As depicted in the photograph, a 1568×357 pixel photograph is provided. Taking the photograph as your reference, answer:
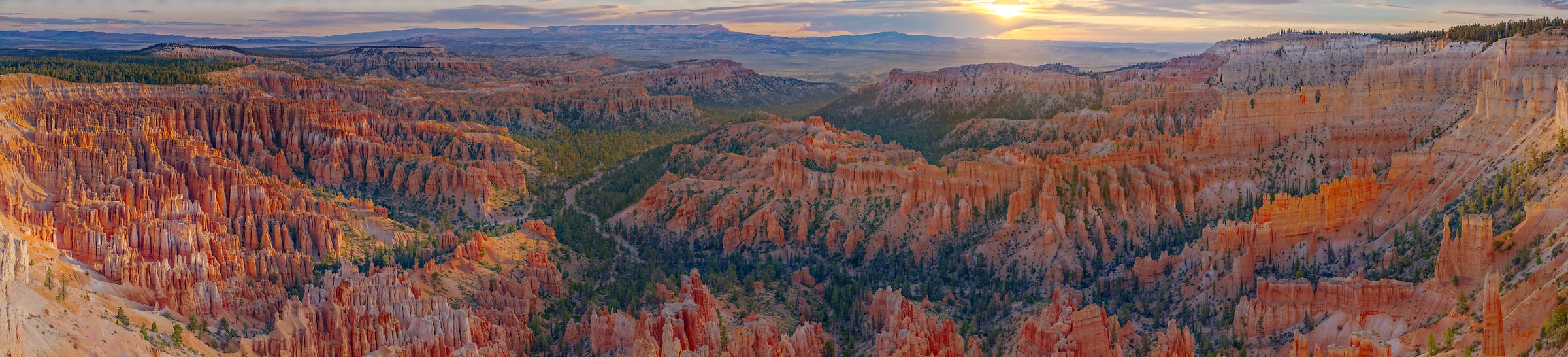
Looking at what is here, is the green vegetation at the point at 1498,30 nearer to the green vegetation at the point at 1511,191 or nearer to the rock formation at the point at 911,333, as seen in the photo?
the green vegetation at the point at 1511,191

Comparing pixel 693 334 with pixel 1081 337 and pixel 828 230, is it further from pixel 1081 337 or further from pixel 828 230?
pixel 828 230

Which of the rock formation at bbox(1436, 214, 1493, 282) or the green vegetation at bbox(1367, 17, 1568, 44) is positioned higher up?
the green vegetation at bbox(1367, 17, 1568, 44)

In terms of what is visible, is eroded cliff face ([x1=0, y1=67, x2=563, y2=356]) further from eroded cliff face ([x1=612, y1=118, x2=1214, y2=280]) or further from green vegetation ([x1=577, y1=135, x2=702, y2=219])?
eroded cliff face ([x1=612, y1=118, x2=1214, y2=280])

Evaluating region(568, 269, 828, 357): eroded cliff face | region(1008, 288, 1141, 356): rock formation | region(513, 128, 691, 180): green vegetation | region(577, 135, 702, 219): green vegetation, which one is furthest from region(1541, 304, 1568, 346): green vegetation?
region(513, 128, 691, 180): green vegetation

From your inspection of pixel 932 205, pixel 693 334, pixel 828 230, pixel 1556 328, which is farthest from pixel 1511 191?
pixel 828 230

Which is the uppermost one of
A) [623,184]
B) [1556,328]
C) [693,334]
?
[1556,328]

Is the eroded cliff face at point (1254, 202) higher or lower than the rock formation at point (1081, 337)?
higher

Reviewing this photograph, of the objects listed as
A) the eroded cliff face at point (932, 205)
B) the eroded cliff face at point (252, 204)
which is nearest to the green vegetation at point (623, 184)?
the eroded cliff face at point (932, 205)

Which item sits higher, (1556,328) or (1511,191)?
(1511,191)

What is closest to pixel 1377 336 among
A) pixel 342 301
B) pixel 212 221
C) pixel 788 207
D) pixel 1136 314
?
pixel 1136 314

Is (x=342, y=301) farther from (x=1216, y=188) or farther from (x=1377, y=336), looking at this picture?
(x=1216, y=188)

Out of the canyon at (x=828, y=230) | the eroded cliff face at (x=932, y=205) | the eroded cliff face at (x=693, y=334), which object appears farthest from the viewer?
the eroded cliff face at (x=932, y=205)
